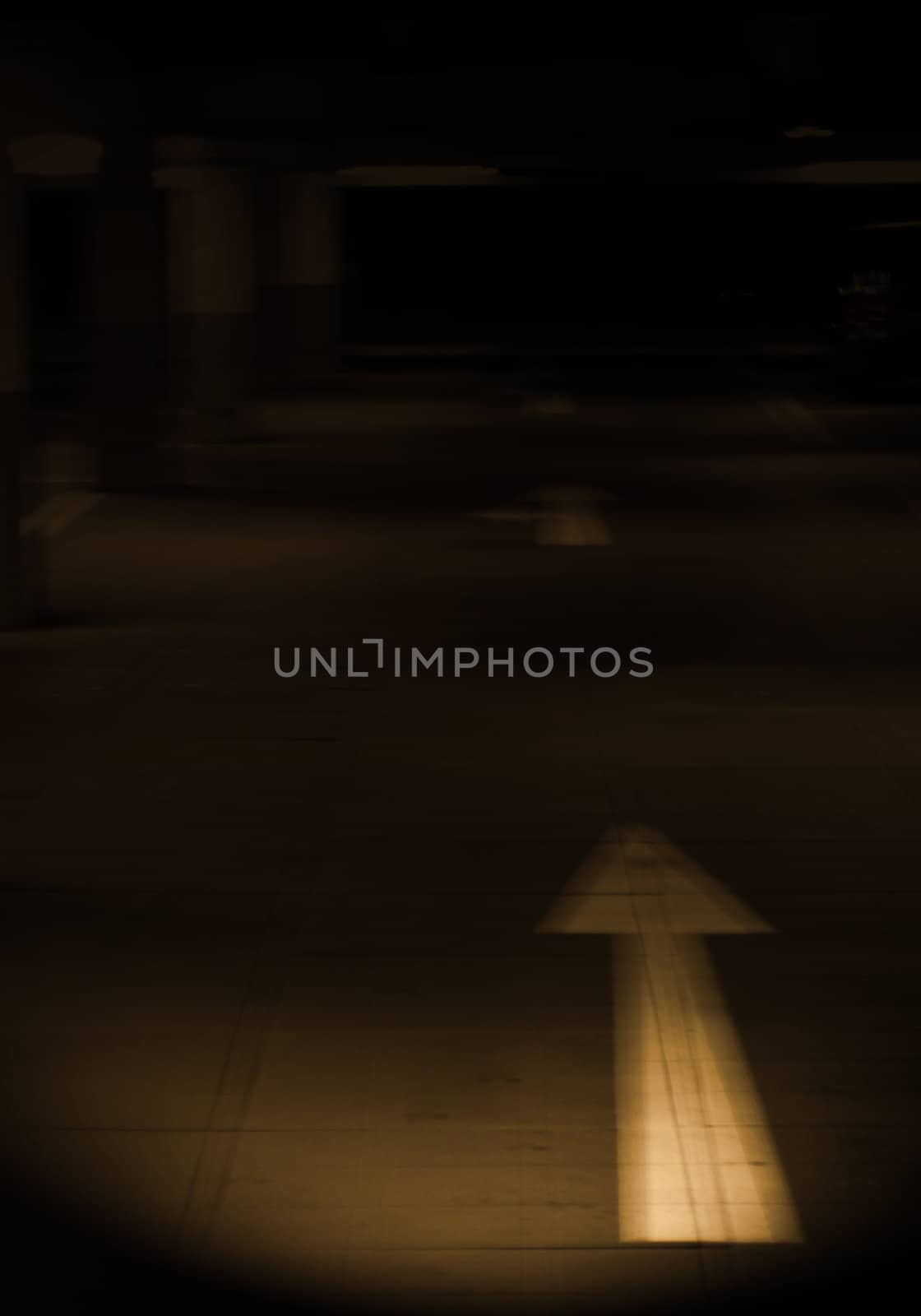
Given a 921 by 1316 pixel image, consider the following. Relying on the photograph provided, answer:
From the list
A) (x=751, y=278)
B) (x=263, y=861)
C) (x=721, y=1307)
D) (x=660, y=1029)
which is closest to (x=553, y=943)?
(x=660, y=1029)

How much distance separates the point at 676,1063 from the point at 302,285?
99.4ft

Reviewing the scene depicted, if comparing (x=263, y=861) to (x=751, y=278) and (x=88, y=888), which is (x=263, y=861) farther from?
(x=751, y=278)

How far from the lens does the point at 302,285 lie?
3628 cm

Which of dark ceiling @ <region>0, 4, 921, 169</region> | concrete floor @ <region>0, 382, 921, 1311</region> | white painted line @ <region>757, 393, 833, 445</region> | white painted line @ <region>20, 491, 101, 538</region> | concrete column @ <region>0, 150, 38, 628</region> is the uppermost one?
dark ceiling @ <region>0, 4, 921, 169</region>

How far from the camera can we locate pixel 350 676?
1290 cm

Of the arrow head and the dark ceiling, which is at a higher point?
the dark ceiling

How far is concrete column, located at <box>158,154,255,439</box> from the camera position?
27797mm

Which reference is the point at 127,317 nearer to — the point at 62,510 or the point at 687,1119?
the point at 62,510

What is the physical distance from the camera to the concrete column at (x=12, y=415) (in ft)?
47.2

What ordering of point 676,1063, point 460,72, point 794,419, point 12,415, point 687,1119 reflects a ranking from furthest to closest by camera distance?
point 794,419
point 460,72
point 12,415
point 676,1063
point 687,1119

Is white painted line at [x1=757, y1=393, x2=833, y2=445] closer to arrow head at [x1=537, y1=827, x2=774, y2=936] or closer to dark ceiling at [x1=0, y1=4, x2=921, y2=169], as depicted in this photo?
dark ceiling at [x1=0, y1=4, x2=921, y2=169]

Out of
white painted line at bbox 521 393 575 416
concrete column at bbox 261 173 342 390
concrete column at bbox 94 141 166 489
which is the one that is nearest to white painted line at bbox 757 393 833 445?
white painted line at bbox 521 393 575 416

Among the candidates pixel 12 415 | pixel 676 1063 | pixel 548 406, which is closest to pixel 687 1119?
pixel 676 1063

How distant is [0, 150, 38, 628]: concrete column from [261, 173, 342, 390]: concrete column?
778 inches
